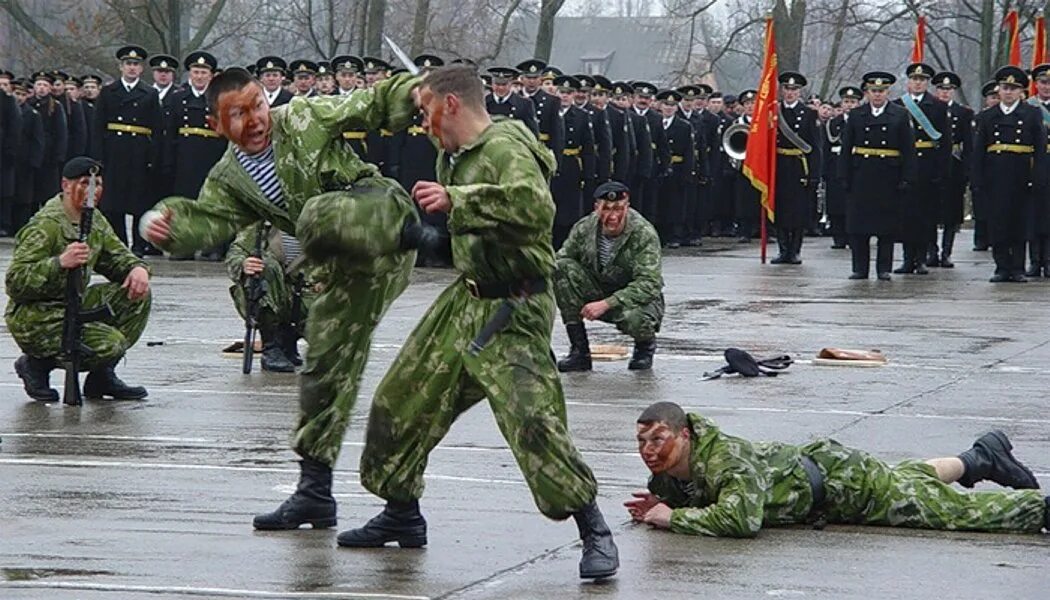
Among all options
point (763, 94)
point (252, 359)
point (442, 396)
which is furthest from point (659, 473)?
point (763, 94)

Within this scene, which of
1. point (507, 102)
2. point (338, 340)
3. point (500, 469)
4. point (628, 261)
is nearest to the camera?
point (338, 340)

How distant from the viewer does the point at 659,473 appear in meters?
8.60

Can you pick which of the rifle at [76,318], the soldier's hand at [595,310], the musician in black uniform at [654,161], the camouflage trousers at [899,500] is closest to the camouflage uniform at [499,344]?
the camouflage trousers at [899,500]

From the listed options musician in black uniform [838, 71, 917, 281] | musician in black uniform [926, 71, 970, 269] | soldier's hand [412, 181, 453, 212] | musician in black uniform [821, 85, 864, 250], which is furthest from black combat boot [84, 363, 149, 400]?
musician in black uniform [821, 85, 864, 250]

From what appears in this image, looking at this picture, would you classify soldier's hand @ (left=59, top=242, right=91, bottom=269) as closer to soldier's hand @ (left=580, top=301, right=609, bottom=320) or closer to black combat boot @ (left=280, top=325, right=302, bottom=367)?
black combat boot @ (left=280, top=325, right=302, bottom=367)

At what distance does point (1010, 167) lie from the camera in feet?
75.7

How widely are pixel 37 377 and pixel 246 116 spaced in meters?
4.70

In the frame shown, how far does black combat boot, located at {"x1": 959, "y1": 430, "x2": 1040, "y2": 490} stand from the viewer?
30.1 ft

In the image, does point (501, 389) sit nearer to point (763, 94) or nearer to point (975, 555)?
point (975, 555)

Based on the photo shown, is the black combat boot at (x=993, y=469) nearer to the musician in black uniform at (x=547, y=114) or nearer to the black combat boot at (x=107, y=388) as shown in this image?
the black combat boot at (x=107, y=388)

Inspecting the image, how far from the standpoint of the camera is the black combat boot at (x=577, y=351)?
14.5 metres

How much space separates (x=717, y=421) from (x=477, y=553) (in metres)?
4.12

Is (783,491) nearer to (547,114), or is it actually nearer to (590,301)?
(590,301)

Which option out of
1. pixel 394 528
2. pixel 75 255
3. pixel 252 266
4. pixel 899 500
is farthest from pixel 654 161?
pixel 394 528
